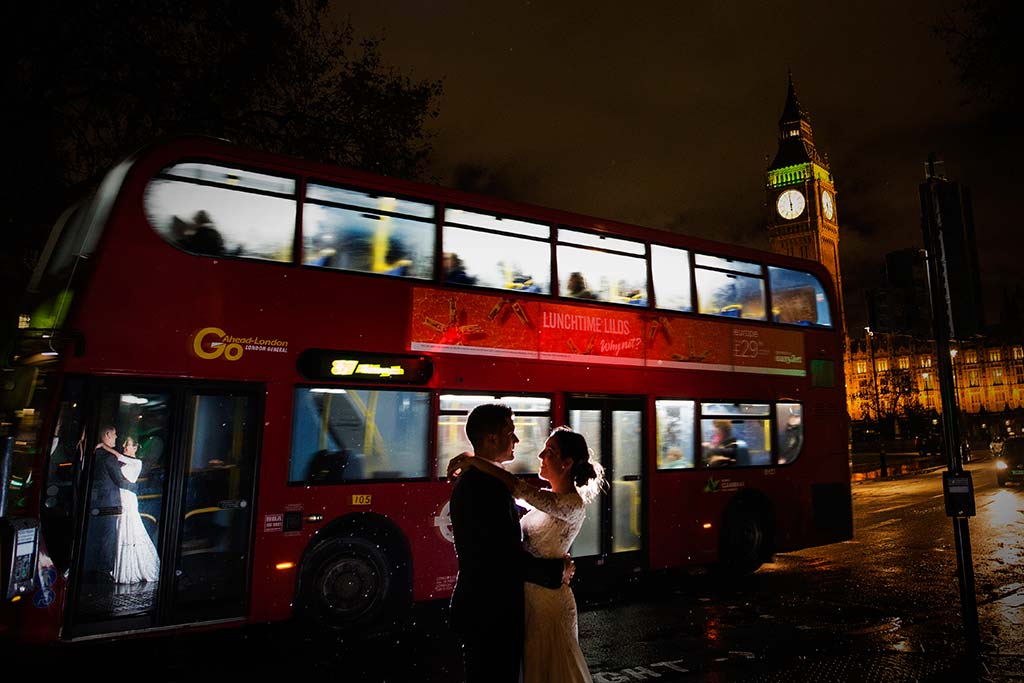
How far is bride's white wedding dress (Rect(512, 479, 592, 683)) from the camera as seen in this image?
3.07 meters

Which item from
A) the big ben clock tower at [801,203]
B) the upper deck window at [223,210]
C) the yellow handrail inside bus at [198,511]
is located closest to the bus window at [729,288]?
the upper deck window at [223,210]

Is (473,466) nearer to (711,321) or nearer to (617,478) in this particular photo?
(617,478)

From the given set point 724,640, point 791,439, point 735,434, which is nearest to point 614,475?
point 735,434

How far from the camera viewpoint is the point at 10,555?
416 cm

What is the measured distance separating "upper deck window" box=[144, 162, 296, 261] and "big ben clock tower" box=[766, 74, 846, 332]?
10805 centimetres

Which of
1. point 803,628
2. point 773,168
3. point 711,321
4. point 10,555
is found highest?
→ point 773,168

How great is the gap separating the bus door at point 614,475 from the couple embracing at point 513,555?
4795 mm

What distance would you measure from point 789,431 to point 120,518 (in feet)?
28.1

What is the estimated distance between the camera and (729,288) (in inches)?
378

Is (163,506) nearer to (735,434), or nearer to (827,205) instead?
(735,434)

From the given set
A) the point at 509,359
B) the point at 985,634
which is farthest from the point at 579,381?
the point at 985,634

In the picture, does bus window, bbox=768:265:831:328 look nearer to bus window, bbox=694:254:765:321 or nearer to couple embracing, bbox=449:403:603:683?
bus window, bbox=694:254:765:321

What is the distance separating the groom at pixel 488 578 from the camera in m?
2.86

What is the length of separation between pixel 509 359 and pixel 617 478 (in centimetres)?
216
